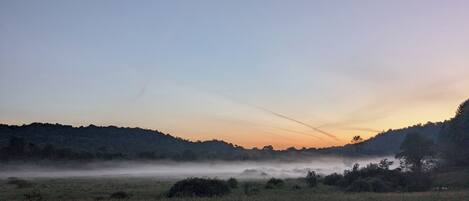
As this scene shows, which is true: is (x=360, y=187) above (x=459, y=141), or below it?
below

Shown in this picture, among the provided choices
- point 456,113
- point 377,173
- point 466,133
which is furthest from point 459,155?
point 377,173

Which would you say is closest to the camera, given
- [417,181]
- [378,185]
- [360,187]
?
[360,187]

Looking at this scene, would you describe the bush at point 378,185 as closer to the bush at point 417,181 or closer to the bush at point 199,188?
the bush at point 417,181

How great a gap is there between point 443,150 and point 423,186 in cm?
3050

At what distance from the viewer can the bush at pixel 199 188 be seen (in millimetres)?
53594

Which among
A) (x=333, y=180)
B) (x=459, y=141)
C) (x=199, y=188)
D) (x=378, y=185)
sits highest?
(x=459, y=141)

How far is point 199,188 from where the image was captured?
5597 centimetres

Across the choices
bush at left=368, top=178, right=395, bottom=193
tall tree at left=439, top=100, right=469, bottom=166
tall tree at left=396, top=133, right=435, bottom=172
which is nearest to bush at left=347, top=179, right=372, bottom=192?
bush at left=368, top=178, right=395, bottom=193

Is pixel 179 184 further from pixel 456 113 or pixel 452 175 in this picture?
pixel 456 113

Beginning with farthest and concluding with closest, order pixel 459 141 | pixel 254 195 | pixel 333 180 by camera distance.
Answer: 1. pixel 459 141
2. pixel 333 180
3. pixel 254 195

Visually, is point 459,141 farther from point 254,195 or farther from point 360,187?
point 254,195

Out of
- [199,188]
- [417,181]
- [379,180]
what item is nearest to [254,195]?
[199,188]

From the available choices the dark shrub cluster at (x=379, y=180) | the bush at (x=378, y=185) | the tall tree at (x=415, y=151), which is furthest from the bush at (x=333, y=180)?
the tall tree at (x=415, y=151)

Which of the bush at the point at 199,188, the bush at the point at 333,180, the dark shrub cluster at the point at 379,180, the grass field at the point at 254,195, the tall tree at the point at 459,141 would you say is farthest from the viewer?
the tall tree at the point at 459,141
